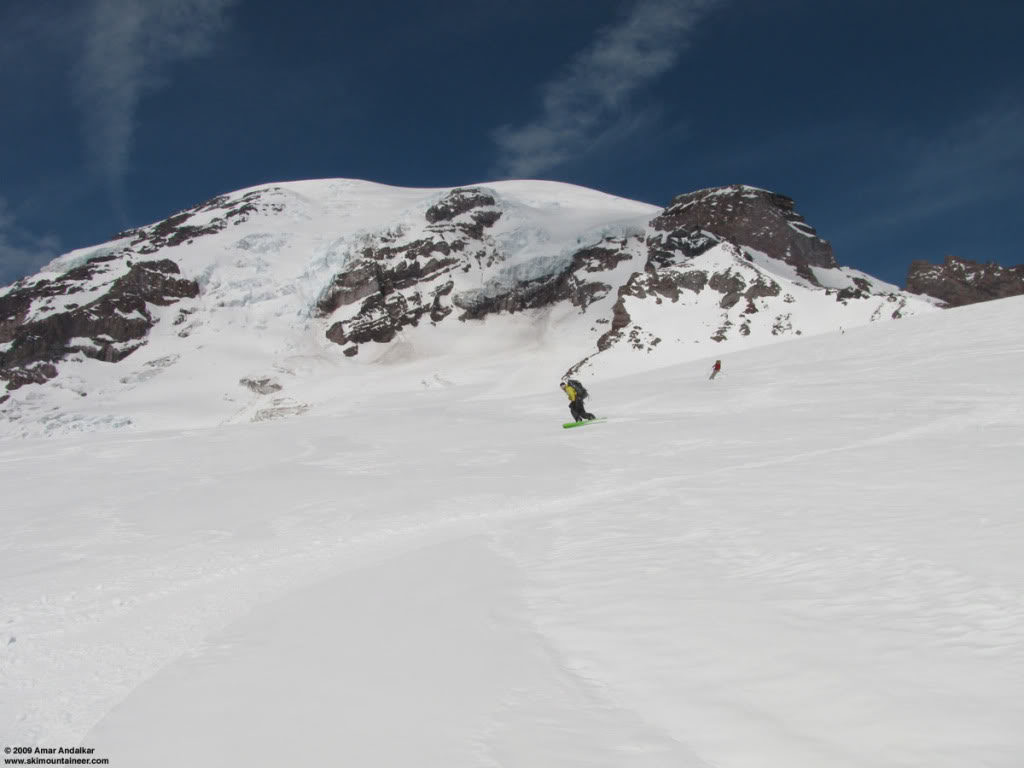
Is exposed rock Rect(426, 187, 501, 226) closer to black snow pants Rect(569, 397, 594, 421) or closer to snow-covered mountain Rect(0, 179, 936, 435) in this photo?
snow-covered mountain Rect(0, 179, 936, 435)

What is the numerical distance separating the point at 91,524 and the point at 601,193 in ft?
551

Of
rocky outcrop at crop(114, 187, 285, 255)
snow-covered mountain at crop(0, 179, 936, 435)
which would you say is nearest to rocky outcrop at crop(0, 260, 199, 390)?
snow-covered mountain at crop(0, 179, 936, 435)

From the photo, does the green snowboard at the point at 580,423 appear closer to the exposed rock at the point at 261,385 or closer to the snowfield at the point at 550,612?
the snowfield at the point at 550,612

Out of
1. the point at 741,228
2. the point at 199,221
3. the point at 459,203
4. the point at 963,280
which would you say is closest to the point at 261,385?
the point at 459,203

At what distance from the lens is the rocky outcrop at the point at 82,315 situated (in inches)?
4638

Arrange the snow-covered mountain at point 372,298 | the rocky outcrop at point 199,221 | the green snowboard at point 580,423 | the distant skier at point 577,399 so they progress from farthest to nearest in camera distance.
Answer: the rocky outcrop at point 199,221 < the snow-covered mountain at point 372,298 < the distant skier at point 577,399 < the green snowboard at point 580,423

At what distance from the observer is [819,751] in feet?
9.41

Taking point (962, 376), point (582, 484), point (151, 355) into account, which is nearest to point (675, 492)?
point (582, 484)

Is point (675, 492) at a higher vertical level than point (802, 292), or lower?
lower

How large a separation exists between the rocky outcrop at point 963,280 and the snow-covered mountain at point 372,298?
5.65 m

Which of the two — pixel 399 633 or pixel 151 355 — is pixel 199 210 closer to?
pixel 151 355

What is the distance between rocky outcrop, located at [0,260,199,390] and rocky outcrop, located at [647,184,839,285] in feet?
292

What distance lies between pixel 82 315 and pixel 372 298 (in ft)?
165

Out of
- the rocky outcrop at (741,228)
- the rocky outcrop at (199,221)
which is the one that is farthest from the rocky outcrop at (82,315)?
the rocky outcrop at (741,228)
